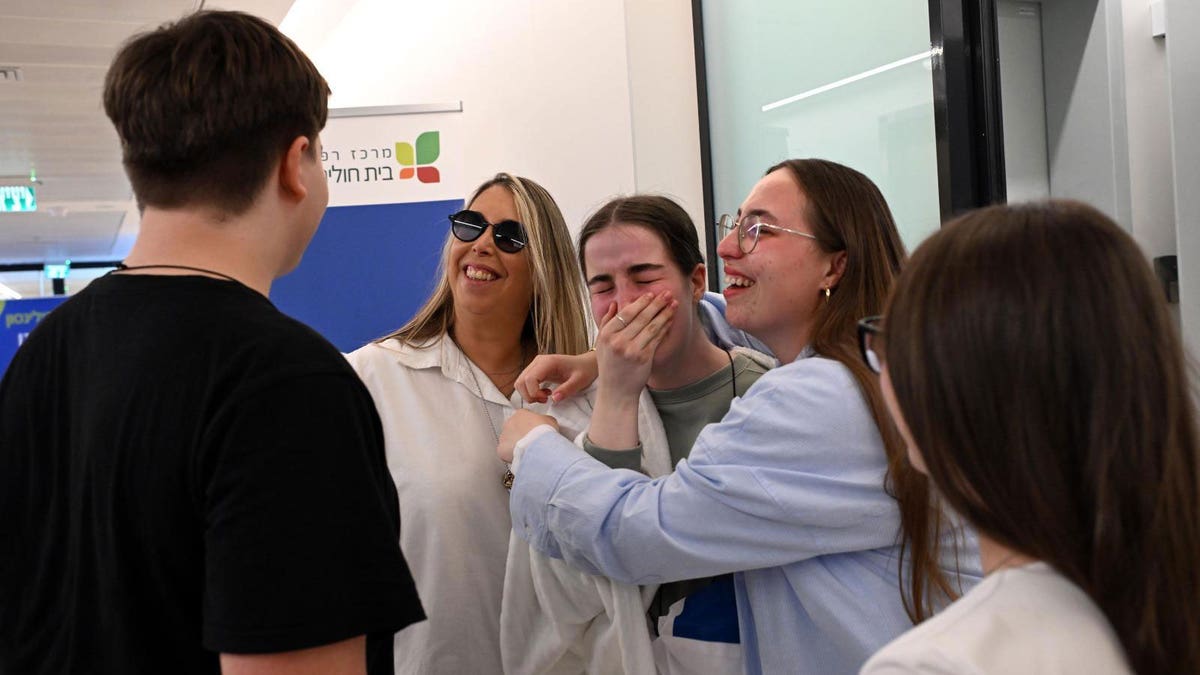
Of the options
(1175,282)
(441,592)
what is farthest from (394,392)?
(1175,282)

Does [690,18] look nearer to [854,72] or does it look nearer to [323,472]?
[854,72]

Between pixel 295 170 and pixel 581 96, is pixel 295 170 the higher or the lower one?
the lower one

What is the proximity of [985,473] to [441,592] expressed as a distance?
1.44 metres

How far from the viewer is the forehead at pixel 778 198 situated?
1.93 meters

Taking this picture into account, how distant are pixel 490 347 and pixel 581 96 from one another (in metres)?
2.96

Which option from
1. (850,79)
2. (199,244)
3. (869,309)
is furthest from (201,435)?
(850,79)

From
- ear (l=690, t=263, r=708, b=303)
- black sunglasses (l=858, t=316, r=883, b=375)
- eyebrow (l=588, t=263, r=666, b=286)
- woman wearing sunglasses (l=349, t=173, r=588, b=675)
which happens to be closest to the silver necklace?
woman wearing sunglasses (l=349, t=173, r=588, b=675)

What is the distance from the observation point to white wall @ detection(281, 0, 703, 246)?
5121 mm

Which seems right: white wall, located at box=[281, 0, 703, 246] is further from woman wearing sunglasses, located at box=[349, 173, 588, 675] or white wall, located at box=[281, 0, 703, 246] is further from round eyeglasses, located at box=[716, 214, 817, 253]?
round eyeglasses, located at box=[716, 214, 817, 253]

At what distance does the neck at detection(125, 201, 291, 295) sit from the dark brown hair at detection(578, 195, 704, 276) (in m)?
1.08

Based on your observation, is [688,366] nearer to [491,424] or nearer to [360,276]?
[491,424]

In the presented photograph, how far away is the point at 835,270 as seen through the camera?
1889 mm

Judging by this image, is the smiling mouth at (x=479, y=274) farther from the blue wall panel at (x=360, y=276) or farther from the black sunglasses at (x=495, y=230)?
the blue wall panel at (x=360, y=276)

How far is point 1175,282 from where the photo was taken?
10.2 ft
